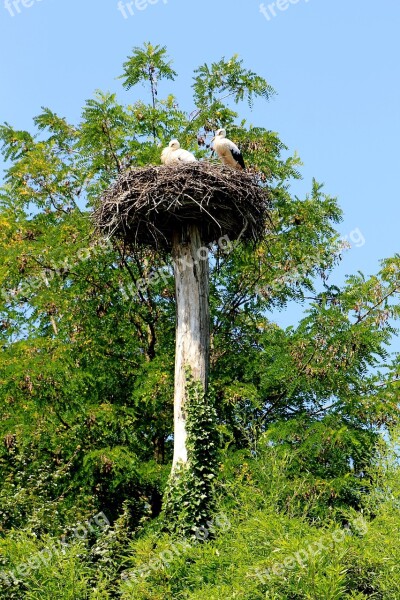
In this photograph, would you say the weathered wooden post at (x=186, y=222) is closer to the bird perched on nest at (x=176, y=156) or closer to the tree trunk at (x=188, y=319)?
the tree trunk at (x=188, y=319)

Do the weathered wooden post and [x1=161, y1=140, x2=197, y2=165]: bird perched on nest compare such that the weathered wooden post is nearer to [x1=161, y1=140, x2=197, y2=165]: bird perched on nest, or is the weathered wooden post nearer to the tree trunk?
the tree trunk

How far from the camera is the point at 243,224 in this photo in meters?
12.8

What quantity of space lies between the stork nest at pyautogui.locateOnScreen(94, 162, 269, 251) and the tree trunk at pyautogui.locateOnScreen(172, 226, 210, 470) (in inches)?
12.9

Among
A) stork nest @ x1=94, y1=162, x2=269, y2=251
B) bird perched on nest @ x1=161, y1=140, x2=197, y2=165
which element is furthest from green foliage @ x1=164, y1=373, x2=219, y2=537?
bird perched on nest @ x1=161, y1=140, x2=197, y2=165

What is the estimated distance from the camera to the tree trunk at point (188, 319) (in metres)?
11.6

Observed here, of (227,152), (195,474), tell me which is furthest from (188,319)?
(227,152)

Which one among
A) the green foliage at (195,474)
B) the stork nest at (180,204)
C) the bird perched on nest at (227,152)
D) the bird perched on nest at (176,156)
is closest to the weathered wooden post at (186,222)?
the stork nest at (180,204)

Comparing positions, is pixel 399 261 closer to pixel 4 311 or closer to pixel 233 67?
pixel 233 67

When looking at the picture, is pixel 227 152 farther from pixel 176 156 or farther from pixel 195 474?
pixel 195 474

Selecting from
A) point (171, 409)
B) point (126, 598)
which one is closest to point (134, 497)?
point (171, 409)

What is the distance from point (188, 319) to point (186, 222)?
1389 mm

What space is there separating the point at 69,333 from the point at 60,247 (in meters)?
1.45

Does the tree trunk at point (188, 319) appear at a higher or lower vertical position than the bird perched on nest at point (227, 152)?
lower

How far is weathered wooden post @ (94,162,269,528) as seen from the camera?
11.7 meters
